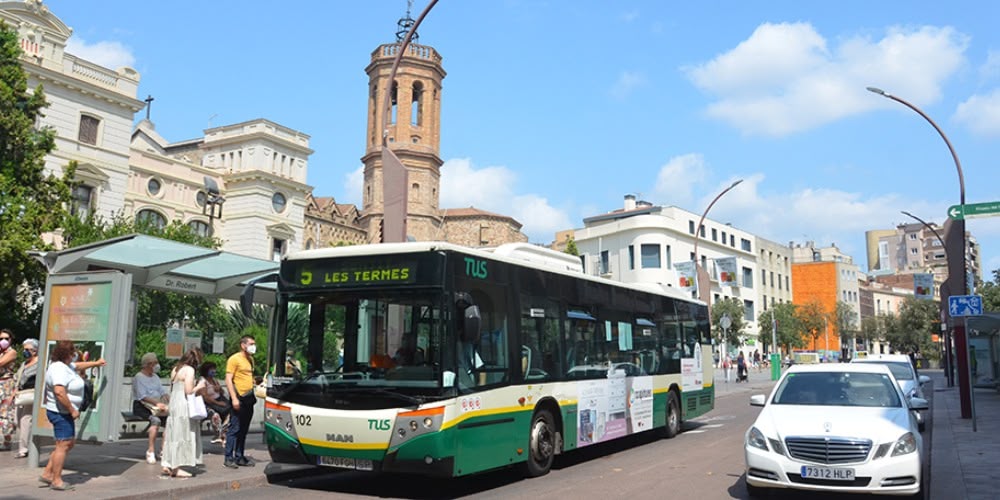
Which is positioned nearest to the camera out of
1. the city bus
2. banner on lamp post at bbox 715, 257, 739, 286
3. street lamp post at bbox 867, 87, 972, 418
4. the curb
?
the city bus

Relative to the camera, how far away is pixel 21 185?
25.0 meters

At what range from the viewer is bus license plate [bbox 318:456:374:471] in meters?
8.57

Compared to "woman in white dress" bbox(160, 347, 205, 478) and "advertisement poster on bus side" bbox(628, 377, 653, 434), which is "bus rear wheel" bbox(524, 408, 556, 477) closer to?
"advertisement poster on bus side" bbox(628, 377, 653, 434)

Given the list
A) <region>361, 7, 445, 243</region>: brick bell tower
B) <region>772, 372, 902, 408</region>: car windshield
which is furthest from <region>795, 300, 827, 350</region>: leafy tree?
<region>772, 372, 902, 408</region>: car windshield

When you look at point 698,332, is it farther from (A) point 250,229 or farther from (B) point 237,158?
(B) point 237,158

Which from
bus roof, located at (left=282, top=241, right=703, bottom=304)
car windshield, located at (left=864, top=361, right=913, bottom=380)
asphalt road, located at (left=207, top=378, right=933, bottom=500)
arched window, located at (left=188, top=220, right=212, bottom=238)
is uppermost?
arched window, located at (left=188, top=220, right=212, bottom=238)

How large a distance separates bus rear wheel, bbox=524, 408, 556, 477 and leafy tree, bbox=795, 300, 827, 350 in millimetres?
77113

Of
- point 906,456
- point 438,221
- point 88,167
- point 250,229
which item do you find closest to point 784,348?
point 438,221

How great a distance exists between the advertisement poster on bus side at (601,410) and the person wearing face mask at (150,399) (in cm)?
599

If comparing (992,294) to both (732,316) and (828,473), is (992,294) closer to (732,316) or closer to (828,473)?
(732,316)

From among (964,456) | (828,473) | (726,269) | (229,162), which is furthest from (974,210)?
(726,269)

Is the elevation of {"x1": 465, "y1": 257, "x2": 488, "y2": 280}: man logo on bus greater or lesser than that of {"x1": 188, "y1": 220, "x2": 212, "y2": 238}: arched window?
lesser

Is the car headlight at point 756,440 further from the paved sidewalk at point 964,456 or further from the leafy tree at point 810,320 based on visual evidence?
the leafy tree at point 810,320

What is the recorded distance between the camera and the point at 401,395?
850 centimetres
